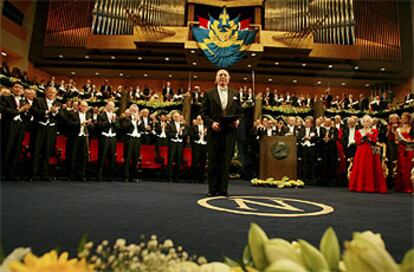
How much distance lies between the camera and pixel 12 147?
193 inches

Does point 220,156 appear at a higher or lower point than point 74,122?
lower

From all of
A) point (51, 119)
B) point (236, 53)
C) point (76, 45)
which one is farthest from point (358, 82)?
point (51, 119)

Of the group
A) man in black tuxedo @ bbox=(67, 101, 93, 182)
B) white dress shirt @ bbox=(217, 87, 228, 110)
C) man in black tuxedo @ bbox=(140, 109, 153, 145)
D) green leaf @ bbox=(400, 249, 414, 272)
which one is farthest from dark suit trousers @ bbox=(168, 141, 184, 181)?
green leaf @ bbox=(400, 249, 414, 272)

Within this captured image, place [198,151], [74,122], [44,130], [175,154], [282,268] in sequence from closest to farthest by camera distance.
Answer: [282,268] → [44,130] → [74,122] → [175,154] → [198,151]

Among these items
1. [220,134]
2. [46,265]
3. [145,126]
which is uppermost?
[145,126]

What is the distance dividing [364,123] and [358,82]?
35.9 feet

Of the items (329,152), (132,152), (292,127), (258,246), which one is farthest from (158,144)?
(258,246)

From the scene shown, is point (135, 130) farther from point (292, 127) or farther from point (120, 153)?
point (292, 127)

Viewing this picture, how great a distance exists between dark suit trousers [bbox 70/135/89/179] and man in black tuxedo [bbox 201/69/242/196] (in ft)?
10.0

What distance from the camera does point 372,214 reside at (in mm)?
2602

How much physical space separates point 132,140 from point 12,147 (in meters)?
2.06

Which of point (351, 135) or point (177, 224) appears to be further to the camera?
point (351, 135)

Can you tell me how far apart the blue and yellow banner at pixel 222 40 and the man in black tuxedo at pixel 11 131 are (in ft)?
23.4

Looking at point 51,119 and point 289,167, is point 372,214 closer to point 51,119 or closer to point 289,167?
point 289,167
